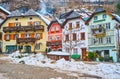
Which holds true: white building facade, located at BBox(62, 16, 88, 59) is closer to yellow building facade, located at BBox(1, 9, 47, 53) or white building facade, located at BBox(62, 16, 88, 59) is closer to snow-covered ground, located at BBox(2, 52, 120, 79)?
yellow building facade, located at BBox(1, 9, 47, 53)

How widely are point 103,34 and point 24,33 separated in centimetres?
2151

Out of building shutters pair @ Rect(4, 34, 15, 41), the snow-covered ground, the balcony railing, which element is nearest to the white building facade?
the balcony railing

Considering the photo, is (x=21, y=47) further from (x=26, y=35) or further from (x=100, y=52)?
(x=100, y=52)

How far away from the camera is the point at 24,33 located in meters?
67.9

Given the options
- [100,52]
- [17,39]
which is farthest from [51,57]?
[17,39]

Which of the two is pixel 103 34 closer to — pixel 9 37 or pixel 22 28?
pixel 22 28

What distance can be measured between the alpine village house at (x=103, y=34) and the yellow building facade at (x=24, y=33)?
1330 cm

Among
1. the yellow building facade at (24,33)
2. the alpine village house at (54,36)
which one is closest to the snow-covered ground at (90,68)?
the alpine village house at (54,36)

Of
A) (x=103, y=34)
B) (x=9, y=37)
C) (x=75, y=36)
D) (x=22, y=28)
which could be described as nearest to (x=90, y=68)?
(x=103, y=34)

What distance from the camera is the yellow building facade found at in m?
66.4

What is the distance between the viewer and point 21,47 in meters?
67.7

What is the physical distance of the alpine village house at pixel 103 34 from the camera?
175ft

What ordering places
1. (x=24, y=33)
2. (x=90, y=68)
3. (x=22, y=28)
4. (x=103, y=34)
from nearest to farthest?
(x=90, y=68)
(x=103, y=34)
(x=22, y=28)
(x=24, y=33)

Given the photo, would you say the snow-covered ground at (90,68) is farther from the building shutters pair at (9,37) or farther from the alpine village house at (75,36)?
the building shutters pair at (9,37)
